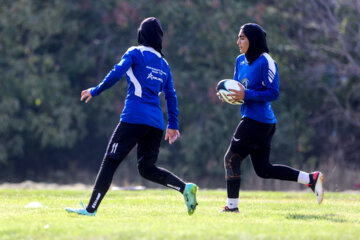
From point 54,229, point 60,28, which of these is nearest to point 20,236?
point 54,229

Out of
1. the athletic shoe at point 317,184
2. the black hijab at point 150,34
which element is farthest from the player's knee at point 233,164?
the black hijab at point 150,34

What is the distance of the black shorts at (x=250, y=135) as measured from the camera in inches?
312

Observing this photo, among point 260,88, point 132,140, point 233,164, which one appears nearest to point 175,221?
point 132,140

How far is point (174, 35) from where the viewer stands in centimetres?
2258

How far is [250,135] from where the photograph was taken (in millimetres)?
7930

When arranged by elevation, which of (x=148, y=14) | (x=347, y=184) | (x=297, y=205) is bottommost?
(x=347, y=184)

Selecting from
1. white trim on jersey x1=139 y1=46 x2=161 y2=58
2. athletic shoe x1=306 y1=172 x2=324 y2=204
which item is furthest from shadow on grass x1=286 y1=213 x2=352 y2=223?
white trim on jersey x1=139 y1=46 x2=161 y2=58

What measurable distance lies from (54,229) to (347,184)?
46.9 feet

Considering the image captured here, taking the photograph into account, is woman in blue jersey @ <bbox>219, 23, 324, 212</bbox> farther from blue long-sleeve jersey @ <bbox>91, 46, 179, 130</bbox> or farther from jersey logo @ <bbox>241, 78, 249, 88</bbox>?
blue long-sleeve jersey @ <bbox>91, 46, 179, 130</bbox>

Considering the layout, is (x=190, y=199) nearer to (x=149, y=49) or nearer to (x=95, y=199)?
(x=95, y=199)

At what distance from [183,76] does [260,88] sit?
1379cm

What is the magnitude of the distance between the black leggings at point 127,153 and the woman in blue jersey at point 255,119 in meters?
0.87

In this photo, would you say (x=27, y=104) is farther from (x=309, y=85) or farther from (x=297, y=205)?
(x=297, y=205)

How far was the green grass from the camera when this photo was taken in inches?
233
